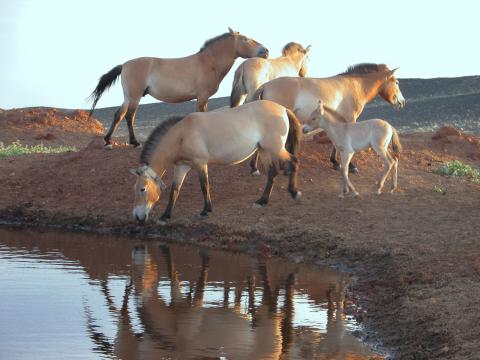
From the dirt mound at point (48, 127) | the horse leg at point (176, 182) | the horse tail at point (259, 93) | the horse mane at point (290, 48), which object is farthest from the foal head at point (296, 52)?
the dirt mound at point (48, 127)

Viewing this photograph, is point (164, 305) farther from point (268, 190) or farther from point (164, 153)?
point (268, 190)

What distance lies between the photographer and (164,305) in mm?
11023

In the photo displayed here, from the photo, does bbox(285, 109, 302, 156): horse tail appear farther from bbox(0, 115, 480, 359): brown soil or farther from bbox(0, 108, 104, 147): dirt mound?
bbox(0, 108, 104, 147): dirt mound

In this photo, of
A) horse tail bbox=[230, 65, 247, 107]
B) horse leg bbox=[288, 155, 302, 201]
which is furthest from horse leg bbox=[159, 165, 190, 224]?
horse tail bbox=[230, 65, 247, 107]

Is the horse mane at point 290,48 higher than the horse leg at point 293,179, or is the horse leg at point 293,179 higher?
the horse mane at point 290,48

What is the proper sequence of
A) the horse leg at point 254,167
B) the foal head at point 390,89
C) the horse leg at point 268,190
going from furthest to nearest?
the foal head at point 390,89
the horse leg at point 254,167
the horse leg at point 268,190

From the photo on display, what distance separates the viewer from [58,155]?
21234 millimetres

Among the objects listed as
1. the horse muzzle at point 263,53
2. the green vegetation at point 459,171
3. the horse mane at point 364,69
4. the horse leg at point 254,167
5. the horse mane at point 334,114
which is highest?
the horse muzzle at point 263,53

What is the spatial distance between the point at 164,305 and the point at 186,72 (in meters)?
8.27

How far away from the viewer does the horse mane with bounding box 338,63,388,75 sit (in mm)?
18719

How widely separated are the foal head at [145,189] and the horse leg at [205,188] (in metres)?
0.65

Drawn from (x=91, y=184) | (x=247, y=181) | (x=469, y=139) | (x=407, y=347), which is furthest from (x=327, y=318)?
(x=469, y=139)

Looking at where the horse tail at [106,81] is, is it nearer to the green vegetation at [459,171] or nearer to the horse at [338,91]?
the horse at [338,91]

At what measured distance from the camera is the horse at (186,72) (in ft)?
60.6
